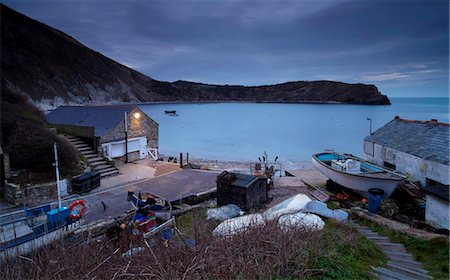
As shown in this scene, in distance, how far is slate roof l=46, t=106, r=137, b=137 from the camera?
22.9 meters

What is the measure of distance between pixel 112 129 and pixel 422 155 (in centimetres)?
1999

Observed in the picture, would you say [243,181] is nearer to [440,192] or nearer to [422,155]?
[440,192]

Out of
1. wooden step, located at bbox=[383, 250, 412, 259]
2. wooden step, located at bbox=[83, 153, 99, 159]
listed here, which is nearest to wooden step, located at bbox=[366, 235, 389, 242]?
wooden step, located at bbox=[383, 250, 412, 259]

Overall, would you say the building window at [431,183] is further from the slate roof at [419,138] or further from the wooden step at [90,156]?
the wooden step at [90,156]

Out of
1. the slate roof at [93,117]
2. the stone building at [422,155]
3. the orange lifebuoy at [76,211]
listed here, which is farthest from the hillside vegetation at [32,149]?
the stone building at [422,155]

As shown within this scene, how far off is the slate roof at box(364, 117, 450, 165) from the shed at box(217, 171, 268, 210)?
882cm

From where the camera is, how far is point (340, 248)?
6914 millimetres

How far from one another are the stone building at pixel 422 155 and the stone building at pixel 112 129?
1736cm

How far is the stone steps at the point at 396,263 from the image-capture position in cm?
646

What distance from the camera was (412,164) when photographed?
55.1 feet

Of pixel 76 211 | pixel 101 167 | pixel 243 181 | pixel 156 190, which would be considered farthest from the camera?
pixel 101 167

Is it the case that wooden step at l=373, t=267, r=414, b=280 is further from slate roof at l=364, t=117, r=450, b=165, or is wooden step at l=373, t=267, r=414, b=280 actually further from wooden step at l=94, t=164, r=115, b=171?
wooden step at l=94, t=164, r=115, b=171

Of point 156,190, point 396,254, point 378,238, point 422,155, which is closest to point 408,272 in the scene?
point 396,254

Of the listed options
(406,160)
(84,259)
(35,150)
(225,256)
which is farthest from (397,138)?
(35,150)
